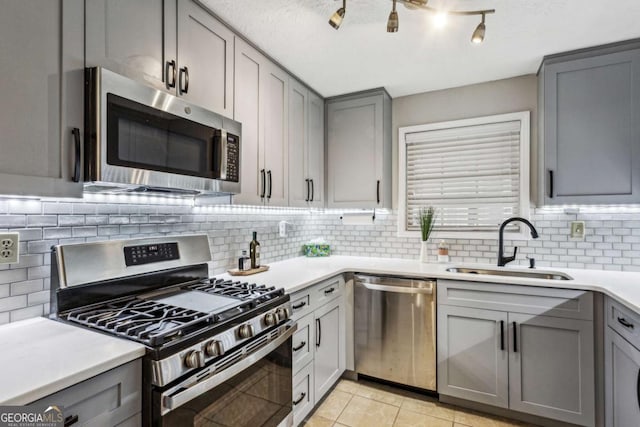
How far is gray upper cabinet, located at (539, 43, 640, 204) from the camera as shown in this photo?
2.02 metres

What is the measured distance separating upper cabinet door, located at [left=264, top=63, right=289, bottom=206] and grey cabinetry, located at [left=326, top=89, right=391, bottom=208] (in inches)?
25.6

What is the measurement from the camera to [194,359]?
1089 mm

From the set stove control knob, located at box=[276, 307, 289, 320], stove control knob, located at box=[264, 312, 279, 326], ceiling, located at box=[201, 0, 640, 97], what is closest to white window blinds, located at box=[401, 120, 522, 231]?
ceiling, located at box=[201, 0, 640, 97]

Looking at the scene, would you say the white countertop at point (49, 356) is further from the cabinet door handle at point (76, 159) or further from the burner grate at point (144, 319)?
the cabinet door handle at point (76, 159)

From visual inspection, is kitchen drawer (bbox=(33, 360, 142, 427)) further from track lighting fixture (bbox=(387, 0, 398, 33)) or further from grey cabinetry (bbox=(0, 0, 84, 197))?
track lighting fixture (bbox=(387, 0, 398, 33))

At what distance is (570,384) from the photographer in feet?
6.24

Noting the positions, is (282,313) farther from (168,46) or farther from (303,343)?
(168,46)

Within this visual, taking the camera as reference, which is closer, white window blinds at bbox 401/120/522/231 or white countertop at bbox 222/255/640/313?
white countertop at bbox 222/255/640/313

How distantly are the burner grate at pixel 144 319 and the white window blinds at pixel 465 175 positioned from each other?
86.7 inches

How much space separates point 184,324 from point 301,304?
88cm

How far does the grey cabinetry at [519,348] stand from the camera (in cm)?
188

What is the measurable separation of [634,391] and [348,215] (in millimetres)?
2162

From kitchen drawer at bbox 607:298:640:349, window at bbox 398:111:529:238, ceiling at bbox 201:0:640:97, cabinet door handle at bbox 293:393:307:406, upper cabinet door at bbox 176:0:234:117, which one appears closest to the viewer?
kitchen drawer at bbox 607:298:640:349

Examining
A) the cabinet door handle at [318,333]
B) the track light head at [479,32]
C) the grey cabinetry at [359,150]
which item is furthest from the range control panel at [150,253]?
the track light head at [479,32]
